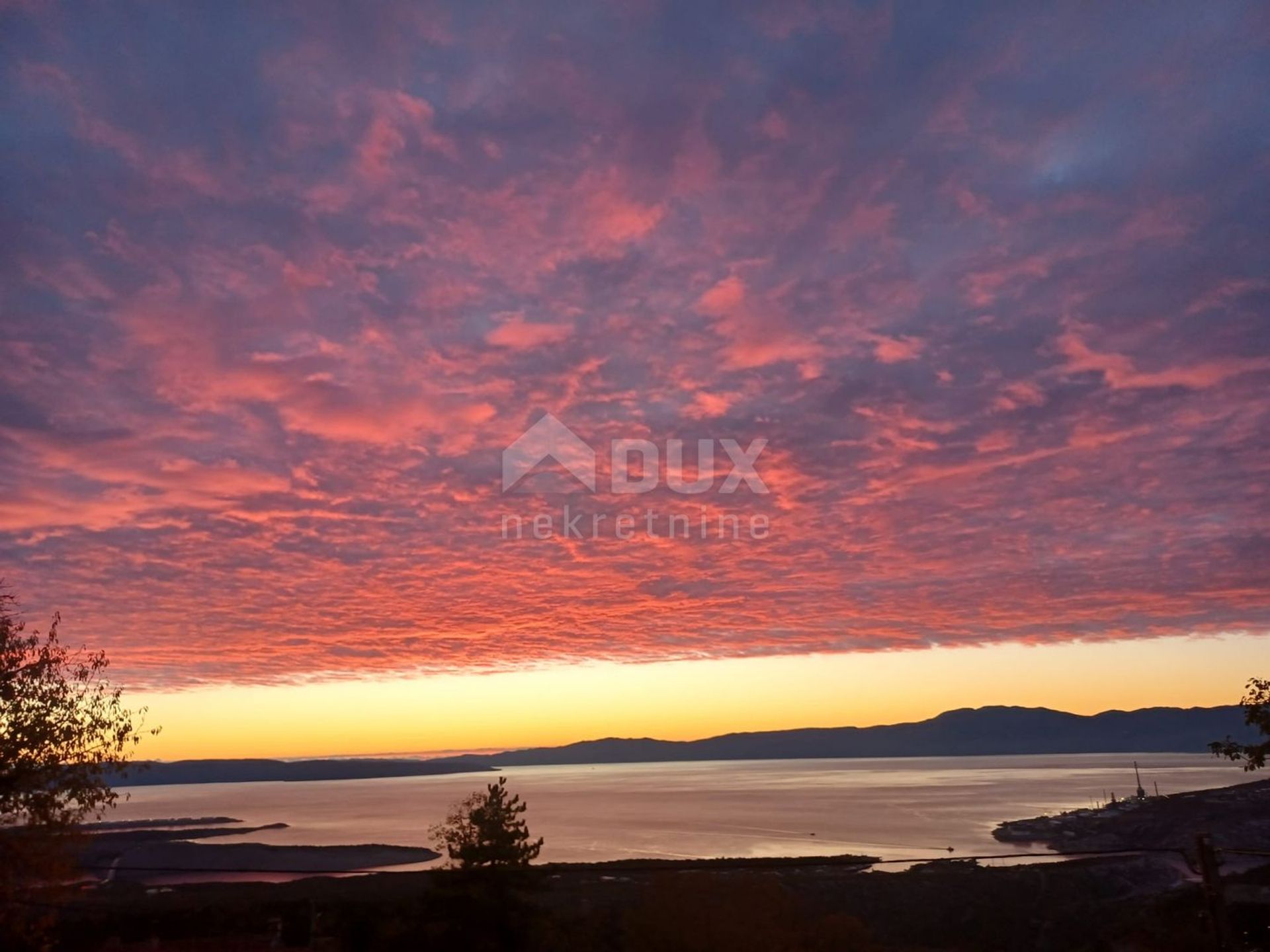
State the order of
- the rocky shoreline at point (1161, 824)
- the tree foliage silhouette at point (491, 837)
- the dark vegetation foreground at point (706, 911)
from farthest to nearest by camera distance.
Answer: the rocky shoreline at point (1161, 824), the tree foliage silhouette at point (491, 837), the dark vegetation foreground at point (706, 911)

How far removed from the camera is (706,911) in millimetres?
35125

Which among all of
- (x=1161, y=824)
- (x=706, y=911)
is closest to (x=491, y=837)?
(x=706, y=911)

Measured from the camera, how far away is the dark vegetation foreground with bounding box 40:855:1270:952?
118 feet

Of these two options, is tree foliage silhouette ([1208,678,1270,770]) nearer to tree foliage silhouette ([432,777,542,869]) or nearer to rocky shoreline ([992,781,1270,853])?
tree foliage silhouette ([432,777,542,869])

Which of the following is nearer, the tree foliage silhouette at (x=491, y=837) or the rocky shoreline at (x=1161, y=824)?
the tree foliage silhouette at (x=491, y=837)

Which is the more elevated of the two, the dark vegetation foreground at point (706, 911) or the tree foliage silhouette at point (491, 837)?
the tree foliage silhouette at point (491, 837)

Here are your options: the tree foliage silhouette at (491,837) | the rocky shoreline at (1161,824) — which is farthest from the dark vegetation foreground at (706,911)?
the rocky shoreline at (1161,824)

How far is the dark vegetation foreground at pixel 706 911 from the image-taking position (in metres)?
36.1

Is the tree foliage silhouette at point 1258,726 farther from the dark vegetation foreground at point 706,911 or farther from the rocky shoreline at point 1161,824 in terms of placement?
the rocky shoreline at point 1161,824

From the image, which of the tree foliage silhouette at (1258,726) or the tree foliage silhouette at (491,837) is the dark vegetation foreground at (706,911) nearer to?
the tree foliage silhouette at (491,837)

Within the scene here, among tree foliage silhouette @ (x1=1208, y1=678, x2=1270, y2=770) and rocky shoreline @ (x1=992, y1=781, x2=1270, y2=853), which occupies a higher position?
tree foliage silhouette @ (x1=1208, y1=678, x2=1270, y2=770)

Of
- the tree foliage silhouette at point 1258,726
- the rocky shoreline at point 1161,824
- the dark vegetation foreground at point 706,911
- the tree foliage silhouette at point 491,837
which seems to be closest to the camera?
the tree foliage silhouette at point 1258,726

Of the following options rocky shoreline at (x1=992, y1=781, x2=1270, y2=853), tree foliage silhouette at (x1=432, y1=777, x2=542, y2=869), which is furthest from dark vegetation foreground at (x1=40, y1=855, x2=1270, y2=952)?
rocky shoreline at (x1=992, y1=781, x2=1270, y2=853)

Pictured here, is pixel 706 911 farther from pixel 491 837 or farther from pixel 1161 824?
pixel 1161 824
